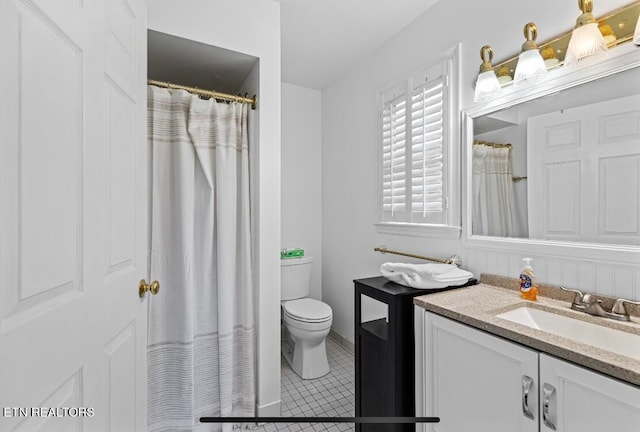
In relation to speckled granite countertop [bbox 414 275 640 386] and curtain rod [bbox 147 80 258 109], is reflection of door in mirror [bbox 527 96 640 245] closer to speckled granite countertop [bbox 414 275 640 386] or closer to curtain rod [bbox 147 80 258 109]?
speckled granite countertop [bbox 414 275 640 386]

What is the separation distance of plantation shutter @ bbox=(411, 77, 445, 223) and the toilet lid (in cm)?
94

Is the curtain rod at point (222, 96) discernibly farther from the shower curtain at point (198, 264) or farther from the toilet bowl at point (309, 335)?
the toilet bowl at point (309, 335)

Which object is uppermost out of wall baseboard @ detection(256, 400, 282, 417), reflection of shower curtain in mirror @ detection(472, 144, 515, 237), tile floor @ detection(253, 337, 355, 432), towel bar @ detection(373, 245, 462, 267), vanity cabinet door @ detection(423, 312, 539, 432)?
reflection of shower curtain in mirror @ detection(472, 144, 515, 237)

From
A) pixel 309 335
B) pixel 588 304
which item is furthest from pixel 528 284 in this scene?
pixel 309 335

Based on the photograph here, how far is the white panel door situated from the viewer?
1.92ft

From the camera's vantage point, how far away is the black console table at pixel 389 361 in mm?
1394

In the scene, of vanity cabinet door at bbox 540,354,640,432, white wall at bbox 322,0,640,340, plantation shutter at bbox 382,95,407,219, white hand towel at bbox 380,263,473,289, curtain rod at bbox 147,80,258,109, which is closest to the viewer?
vanity cabinet door at bbox 540,354,640,432

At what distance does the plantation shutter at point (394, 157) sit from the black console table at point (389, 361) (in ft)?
2.52

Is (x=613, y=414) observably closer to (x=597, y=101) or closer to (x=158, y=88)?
(x=597, y=101)

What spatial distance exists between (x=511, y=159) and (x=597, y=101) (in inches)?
15.0

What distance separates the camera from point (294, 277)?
2.70 meters

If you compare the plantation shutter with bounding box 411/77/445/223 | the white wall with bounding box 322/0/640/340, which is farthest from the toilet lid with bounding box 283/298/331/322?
the plantation shutter with bounding box 411/77/445/223

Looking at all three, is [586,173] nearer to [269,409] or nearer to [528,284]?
[528,284]

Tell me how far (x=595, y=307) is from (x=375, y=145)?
5.51 ft
